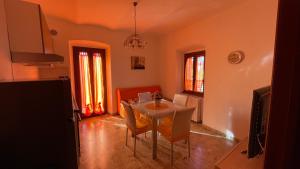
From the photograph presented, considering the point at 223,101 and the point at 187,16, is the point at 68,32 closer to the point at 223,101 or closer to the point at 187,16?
the point at 187,16

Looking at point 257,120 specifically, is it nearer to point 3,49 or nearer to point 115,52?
point 3,49

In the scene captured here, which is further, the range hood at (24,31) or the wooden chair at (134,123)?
the wooden chair at (134,123)

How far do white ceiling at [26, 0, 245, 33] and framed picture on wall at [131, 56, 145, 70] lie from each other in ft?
3.89

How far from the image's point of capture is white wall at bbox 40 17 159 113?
334cm

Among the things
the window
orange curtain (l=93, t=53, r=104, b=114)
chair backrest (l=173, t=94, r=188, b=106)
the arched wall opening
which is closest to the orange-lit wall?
chair backrest (l=173, t=94, r=188, b=106)

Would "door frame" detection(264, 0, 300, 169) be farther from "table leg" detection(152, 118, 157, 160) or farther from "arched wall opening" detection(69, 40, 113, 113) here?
"arched wall opening" detection(69, 40, 113, 113)

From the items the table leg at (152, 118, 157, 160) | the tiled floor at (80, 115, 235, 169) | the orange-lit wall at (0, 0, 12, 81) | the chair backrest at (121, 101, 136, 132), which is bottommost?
the tiled floor at (80, 115, 235, 169)

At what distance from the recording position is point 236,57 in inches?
106

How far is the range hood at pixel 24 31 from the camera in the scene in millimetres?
1088

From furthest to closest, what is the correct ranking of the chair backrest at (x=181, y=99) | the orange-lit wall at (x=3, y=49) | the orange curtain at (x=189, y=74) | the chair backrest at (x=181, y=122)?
the orange curtain at (x=189, y=74)
the chair backrest at (x=181, y=99)
the chair backrest at (x=181, y=122)
the orange-lit wall at (x=3, y=49)

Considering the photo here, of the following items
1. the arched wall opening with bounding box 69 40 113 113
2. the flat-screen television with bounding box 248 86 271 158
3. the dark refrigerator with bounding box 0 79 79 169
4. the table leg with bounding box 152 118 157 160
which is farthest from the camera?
the arched wall opening with bounding box 69 40 113 113

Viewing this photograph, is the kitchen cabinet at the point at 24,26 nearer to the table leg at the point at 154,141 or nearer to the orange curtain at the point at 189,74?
the table leg at the point at 154,141

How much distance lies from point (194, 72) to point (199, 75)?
0.20 m

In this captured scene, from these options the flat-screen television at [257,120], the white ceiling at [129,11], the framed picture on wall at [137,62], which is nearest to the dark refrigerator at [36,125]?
the flat-screen television at [257,120]
